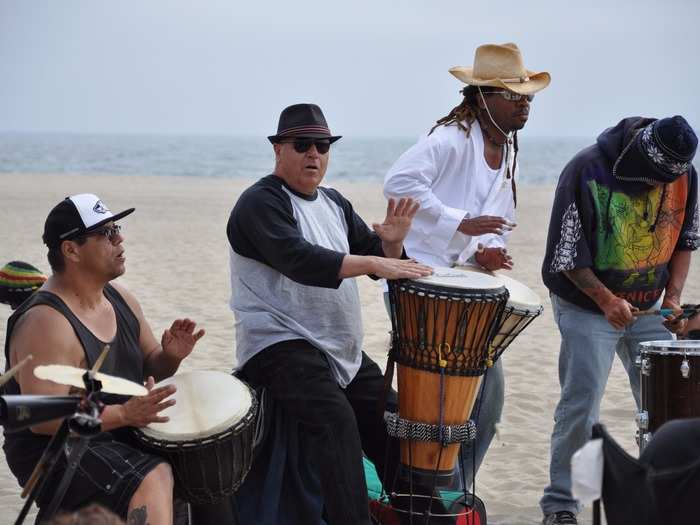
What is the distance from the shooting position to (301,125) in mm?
4586

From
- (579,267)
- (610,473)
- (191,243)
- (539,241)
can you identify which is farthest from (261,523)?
(539,241)

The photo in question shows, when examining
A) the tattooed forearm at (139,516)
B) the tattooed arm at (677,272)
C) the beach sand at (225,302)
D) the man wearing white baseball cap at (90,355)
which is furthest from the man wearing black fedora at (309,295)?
the tattooed arm at (677,272)

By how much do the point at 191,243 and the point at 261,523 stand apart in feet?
42.4

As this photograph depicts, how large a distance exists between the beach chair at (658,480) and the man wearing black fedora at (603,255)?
90.2 inches

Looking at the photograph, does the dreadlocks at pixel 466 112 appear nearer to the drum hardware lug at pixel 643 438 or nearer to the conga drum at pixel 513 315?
the conga drum at pixel 513 315

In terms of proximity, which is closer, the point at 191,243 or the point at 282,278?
the point at 282,278

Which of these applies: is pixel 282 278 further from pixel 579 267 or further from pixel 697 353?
pixel 697 353

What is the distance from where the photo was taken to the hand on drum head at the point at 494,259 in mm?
5039

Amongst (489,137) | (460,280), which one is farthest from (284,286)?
(489,137)

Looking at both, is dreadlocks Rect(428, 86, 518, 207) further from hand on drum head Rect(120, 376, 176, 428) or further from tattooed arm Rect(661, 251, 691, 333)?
hand on drum head Rect(120, 376, 176, 428)

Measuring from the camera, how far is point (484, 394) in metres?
5.09

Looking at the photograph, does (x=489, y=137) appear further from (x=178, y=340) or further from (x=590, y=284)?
(x=178, y=340)

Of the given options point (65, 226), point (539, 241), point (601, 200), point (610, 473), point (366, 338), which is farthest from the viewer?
point (539, 241)

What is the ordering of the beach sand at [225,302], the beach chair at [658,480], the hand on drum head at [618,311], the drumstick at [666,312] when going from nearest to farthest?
the beach chair at [658,480], the hand on drum head at [618,311], the drumstick at [666,312], the beach sand at [225,302]
